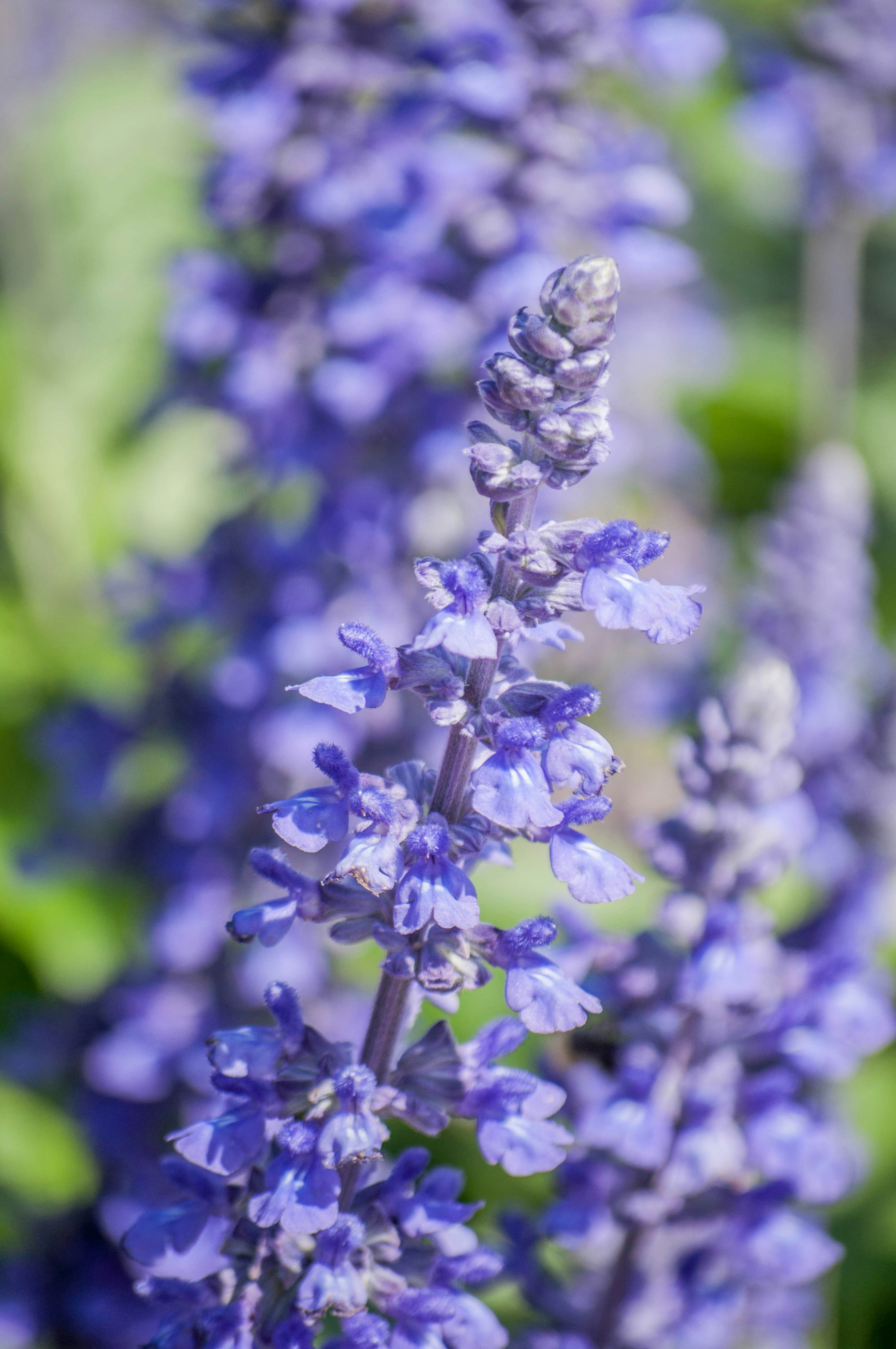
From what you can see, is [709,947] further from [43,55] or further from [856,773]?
[43,55]

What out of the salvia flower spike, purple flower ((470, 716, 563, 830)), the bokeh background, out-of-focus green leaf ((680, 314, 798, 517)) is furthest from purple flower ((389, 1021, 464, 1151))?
out-of-focus green leaf ((680, 314, 798, 517))

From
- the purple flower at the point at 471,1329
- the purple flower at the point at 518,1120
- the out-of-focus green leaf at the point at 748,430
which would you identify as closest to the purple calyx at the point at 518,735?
the purple flower at the point at 518,1120

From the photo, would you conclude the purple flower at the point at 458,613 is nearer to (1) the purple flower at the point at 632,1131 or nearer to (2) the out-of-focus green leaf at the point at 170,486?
(1) the purple flower at the point at 632,1131

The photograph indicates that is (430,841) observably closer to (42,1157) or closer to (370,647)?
(370,647)

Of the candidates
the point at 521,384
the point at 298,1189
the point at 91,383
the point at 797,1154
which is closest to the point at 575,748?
the point at 521,384

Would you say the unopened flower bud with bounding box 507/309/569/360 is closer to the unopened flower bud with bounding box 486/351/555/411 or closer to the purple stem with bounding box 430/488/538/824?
the unopened flower bud with bounding box 486/351/555/411

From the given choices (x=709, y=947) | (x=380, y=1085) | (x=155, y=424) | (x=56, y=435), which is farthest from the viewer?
(x=56, y=435)

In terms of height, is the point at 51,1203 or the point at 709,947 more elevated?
the point at 709,947

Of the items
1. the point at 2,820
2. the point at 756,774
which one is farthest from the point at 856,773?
the point at 2,820
